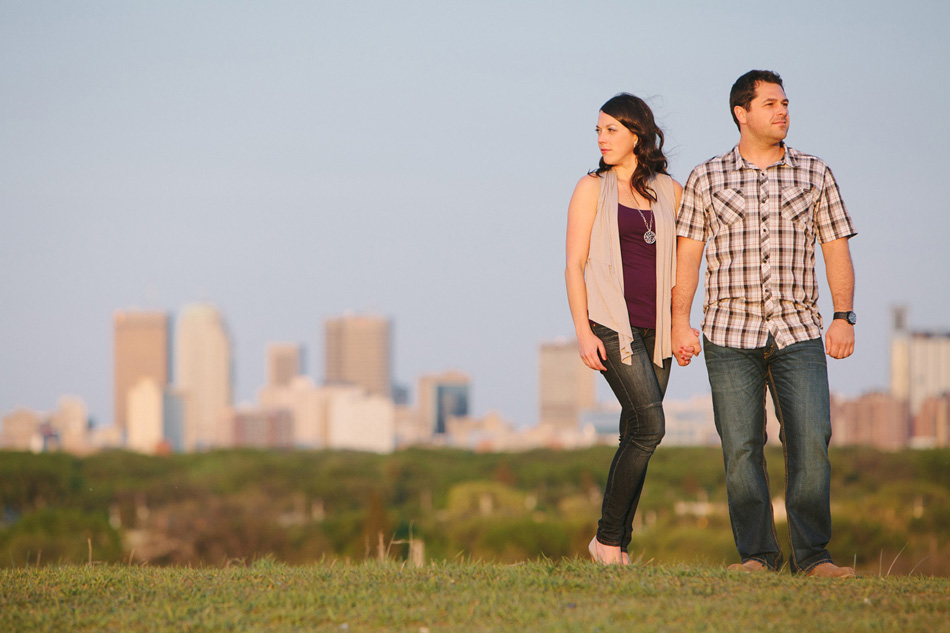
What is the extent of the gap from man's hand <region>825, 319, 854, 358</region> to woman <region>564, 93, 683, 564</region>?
2.49ft

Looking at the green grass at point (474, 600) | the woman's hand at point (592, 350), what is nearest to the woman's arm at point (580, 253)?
the woman's hand at point (592, 350)

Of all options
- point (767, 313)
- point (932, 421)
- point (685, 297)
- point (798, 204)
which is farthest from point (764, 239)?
point (932, 421)

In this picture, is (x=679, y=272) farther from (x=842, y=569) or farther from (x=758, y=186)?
(x=842, y=569)

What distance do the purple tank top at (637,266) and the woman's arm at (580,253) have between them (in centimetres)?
16

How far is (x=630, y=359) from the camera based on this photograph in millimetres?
5008

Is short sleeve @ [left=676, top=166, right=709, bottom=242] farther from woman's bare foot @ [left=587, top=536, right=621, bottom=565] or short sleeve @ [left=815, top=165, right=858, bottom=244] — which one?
woman's bare foot @ [left=587, top=536, right=621, bottom=565]

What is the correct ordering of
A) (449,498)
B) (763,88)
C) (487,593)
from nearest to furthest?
(487,593) → (763,88) → (449,498)

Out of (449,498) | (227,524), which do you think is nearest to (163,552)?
(227,524)

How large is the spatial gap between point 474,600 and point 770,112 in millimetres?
2705

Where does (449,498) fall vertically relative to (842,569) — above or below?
below

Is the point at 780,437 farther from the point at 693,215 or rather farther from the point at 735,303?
the point at 693,215

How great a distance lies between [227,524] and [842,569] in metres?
50.1

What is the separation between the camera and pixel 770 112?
16.7 feet

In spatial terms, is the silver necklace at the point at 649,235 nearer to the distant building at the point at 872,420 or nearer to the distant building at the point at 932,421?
the distant building at the point at 872,420
